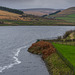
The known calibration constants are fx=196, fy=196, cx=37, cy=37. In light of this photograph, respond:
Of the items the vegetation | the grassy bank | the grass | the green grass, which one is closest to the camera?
the grass

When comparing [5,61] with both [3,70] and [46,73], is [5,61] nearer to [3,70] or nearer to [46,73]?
[3,70]

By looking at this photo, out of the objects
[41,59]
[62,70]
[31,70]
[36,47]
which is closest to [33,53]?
[36,47]

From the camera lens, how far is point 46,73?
4775 cm

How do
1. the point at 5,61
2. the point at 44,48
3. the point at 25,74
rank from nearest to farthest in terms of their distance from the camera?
the point at 25,74 → the point at 5,61 → the point at 44,48

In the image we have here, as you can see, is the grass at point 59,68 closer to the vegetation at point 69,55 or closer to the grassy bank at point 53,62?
the grassy bank at point 53,62

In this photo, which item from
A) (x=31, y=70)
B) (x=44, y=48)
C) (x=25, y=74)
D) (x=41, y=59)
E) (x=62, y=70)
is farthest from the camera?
(x=44, y=48)

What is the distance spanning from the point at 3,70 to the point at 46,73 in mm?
11093

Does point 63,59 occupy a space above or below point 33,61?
above

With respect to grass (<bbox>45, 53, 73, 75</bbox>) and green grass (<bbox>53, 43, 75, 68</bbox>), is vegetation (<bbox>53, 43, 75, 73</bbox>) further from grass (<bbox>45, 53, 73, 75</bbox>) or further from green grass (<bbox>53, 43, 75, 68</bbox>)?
grass (<bbox>45, 53, 73, 75</bbox>)

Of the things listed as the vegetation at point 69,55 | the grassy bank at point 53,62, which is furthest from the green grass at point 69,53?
the grassy bank at point 53,62

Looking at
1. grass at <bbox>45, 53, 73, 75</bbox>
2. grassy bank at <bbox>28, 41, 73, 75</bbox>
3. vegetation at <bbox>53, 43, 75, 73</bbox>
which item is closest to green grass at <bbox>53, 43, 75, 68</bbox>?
vegetation at <bbox>53, 43, 75, 73</bbox>

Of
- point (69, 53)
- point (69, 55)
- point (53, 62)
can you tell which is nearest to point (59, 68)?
point (53, 62)

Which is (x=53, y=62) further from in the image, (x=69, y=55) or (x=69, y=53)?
(x=69, y=53)

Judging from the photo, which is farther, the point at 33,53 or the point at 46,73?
the point at 33,53
